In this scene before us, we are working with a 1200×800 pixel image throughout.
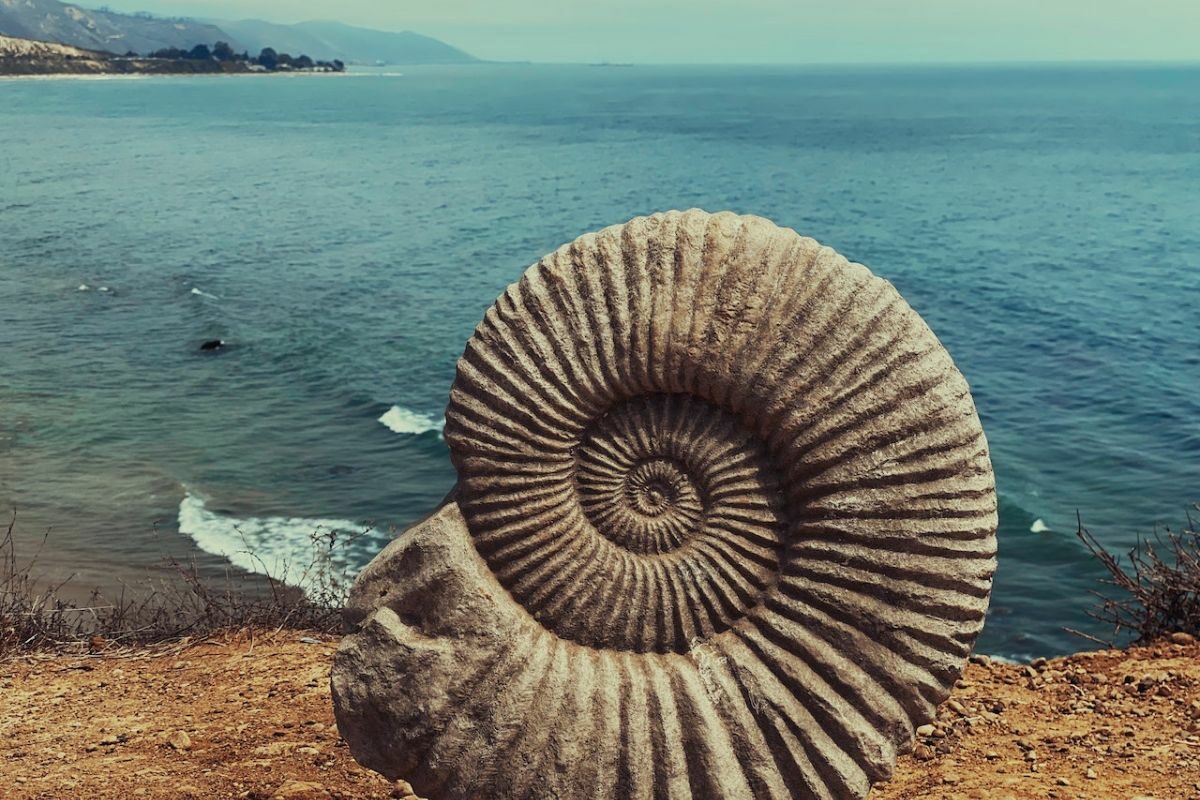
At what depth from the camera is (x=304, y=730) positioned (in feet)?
26.5

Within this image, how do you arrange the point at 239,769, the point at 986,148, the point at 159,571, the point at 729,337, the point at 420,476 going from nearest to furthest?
the point at 729,337, the point at 239,769, the point at 159,571, the point at 420,476, the point at 986,148

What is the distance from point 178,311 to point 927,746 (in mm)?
26736

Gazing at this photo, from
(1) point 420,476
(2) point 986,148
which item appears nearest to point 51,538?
(1) point 420,476

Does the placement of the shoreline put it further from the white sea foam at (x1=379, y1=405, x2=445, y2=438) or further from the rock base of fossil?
the rock base of fossil

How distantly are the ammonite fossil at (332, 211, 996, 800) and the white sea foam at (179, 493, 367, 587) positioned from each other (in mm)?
10553

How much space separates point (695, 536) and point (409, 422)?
17.3 metres

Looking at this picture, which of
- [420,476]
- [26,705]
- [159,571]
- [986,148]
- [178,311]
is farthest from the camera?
[986,148]

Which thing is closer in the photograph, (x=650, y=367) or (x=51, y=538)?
(x=650, y=367)

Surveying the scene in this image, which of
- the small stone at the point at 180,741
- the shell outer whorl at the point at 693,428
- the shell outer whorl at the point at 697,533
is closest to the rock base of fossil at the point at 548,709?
the shell outer whorl at the point at 697,533

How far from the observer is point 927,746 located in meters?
7.87

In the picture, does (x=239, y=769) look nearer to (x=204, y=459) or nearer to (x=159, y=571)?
(x=159, y=571)

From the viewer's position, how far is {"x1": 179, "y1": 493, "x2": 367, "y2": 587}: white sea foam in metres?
16.5

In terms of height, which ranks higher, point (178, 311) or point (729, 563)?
point (729, 563)

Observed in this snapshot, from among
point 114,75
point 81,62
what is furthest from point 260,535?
point 114,75
